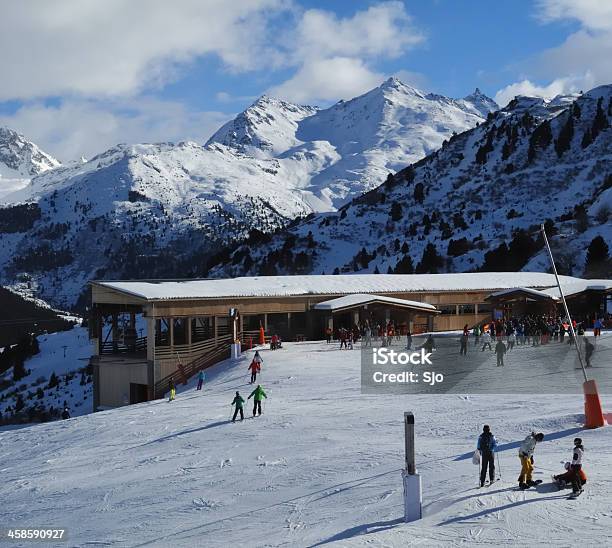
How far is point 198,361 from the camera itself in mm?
41844

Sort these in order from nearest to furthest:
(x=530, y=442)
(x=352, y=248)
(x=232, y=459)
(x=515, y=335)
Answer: (x=530, y=442) → (x=232, y=459) → (x=515, y=335) → (x=352, y=248)

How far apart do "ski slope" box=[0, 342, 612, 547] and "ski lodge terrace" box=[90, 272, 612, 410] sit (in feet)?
31.7

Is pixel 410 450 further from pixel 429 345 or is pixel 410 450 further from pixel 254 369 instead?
pixel 429 345

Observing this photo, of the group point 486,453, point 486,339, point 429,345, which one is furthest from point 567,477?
point 486,339

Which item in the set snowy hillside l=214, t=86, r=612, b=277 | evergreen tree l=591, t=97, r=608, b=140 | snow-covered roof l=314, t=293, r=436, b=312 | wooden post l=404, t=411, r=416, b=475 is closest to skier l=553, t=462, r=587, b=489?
wooden post l=404, t=411, r=416, b=475

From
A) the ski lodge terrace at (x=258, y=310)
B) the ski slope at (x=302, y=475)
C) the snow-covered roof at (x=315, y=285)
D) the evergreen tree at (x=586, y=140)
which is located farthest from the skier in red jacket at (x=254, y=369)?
the evergreen tree at (x=586, y=140)

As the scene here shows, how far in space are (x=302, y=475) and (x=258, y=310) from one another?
81.9 feet

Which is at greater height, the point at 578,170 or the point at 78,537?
the point at 578,170

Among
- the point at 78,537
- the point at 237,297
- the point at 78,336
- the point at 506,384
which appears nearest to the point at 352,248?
the point at 78,336

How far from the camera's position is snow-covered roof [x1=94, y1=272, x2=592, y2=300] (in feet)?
143

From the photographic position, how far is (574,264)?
102 meters

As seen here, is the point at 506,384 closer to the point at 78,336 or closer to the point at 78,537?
the point at 78,537

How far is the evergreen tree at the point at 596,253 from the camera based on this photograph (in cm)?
9688

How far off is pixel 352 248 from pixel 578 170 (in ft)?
152
